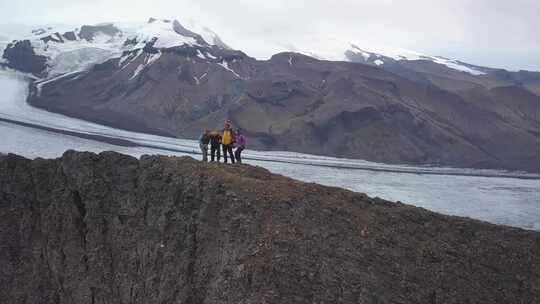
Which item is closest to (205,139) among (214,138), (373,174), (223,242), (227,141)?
(214,138)

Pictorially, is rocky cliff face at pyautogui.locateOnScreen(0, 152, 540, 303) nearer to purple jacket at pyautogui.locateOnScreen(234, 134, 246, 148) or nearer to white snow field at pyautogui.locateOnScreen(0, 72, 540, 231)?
purple jacket at pyautogui.locateOnScreen(234, 134, 246, 148)

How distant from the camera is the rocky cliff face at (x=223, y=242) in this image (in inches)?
948

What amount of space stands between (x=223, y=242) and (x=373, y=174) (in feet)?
430

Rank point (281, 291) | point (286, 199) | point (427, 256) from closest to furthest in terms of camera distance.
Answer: point (281, 291)
point (427, 256)
point (286, 199)

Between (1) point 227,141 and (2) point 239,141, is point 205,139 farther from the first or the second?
(1) point 227,141

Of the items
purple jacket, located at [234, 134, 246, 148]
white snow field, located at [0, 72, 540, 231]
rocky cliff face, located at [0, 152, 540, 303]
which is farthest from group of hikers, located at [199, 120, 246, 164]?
white snow field, located at [0, 72, 540, 231]

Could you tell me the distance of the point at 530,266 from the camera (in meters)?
25.2

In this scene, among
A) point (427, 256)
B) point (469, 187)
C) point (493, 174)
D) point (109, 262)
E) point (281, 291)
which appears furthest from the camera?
point (493, 174)

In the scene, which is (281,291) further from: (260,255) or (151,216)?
(151,216)

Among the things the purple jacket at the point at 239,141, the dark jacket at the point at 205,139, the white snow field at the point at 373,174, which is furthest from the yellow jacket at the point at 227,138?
the white snow field at the point at 373,174

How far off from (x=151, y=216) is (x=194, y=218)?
3.00 metres

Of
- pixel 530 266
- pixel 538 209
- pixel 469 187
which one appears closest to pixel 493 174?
pixel 469 187

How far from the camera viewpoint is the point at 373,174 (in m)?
155

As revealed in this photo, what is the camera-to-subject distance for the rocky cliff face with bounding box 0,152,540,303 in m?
24.1
